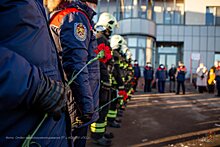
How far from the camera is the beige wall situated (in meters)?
25.8

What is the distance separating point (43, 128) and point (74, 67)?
3.31ft

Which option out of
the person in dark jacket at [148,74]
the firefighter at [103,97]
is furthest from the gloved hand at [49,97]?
the person in dark jacket at [148,74]

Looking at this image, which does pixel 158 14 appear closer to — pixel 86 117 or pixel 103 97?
pixel 103 97

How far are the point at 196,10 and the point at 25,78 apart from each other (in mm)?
27486

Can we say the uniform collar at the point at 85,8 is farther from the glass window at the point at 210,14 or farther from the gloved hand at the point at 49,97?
the glass window at the point at 210,14

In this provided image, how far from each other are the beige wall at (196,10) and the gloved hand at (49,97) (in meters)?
27.1

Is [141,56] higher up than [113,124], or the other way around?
[141,56]

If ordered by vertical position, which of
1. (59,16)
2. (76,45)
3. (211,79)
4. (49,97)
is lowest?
(211,79)

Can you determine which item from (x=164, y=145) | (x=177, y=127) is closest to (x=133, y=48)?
(x=177, y=127)

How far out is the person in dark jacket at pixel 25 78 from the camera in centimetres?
111

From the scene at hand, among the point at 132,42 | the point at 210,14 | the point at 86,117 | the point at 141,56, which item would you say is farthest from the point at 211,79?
the point at 210,14

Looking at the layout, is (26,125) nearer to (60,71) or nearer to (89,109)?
(60,71)

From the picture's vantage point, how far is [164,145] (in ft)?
15.1

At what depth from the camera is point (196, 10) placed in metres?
26.0
